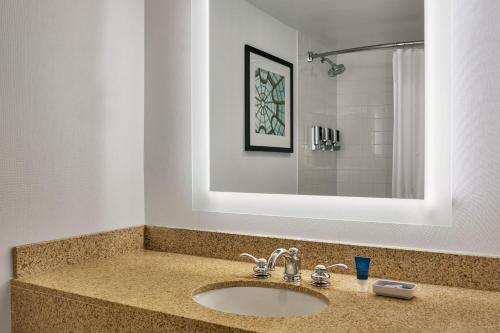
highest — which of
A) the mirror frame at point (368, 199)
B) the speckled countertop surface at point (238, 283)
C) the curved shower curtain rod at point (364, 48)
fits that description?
the curved shower curtain rod at point (364, 48)

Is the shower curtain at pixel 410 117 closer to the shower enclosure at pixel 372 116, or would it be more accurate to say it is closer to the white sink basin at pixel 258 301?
the shower enclosure at pixel 372 116

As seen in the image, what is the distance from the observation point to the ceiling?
4.58 ft

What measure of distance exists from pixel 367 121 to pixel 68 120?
3.24ft

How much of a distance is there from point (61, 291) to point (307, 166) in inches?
32.9

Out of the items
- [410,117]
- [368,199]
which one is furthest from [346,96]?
[368,199]

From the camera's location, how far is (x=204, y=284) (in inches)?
53.4

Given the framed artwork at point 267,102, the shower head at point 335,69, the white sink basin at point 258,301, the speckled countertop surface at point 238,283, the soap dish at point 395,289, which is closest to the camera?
the speckled countertop surface at point 238,283

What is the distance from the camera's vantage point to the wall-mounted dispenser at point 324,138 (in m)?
1.45

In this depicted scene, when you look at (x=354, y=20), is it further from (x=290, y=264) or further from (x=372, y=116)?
(x=290, y=264)

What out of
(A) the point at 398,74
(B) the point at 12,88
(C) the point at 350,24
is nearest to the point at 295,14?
(C) the point at 350,24

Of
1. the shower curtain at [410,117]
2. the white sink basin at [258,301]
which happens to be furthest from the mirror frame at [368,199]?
the white sink basin at [258,301]

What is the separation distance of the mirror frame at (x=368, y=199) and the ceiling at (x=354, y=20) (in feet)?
0.17

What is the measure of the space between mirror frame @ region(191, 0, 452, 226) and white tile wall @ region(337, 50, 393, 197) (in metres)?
0.08

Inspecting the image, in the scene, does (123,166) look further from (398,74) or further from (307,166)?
(398,74)
